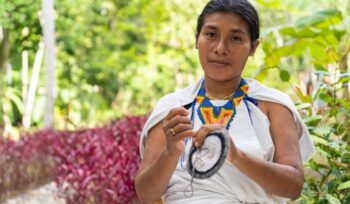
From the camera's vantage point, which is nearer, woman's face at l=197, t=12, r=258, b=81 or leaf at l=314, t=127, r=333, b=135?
woman's face at l=197, t=12, r=258, b=81

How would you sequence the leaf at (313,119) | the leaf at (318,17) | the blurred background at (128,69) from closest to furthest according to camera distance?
the leaf at (313,119) < the blurred background at (128,69) < the leaf at (318,17)

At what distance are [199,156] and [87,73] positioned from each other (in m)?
8.05

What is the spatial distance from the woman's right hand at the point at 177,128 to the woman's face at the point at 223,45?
0.22 meters

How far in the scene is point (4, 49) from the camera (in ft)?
13.1

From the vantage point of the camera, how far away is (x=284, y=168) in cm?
165

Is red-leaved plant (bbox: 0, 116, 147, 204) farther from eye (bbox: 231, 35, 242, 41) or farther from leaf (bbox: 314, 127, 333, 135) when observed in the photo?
eye (bbox: 231, 35, 242, 41)

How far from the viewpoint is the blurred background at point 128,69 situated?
2.68 metres

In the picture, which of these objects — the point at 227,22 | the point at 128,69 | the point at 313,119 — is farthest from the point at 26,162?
the point at 128,69

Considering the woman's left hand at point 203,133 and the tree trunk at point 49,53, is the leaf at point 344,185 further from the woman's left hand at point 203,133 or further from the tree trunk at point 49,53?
the tree trunk at point 49,53

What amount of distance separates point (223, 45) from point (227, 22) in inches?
2.3

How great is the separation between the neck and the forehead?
14cm

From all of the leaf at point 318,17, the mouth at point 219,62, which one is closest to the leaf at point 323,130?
the mouth at point 219,62

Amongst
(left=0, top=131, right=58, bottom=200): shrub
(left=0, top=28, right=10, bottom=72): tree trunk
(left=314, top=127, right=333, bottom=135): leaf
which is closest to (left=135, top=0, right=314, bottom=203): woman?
(left=314, top=127, right=333, bottom=135): leaf

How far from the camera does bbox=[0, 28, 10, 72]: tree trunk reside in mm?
3699
